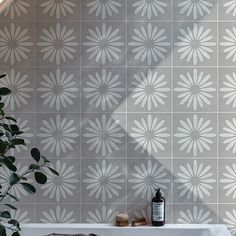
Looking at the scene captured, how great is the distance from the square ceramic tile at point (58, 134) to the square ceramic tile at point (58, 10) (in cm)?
57

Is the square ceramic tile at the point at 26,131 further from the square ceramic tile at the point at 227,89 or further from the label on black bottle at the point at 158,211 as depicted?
the square ceramic tile at the point at 227,89

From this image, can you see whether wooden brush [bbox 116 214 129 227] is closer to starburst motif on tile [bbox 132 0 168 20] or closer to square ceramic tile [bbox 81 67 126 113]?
square ceramic tile [bbox 81 67 126 113]

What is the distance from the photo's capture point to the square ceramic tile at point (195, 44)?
97.9 inches

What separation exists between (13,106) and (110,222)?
0.90 m

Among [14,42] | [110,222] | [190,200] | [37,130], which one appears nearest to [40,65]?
[14,42]

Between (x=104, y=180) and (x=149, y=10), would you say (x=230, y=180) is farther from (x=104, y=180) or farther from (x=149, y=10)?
(x=149, y=10)

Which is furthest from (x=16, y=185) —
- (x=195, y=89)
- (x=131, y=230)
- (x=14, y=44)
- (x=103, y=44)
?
(x=195, y=89)

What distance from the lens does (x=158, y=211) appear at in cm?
242

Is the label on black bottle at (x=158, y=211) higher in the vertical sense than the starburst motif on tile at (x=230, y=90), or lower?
lower

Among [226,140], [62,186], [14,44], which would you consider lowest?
[62,186]

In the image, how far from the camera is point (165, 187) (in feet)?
8.17

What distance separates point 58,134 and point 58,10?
28.8 inches

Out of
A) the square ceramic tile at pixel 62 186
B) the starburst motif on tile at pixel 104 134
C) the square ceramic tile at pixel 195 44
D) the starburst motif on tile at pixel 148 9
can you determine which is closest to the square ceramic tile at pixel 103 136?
the starburst motif on tile at pixel 104 134

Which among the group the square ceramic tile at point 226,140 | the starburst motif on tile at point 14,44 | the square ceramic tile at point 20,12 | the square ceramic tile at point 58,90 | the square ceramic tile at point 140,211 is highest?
the square ceramic tile at point 20,12
